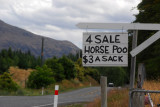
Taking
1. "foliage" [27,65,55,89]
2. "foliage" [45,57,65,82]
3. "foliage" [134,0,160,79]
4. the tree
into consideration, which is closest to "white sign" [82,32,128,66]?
"foliage" [134,0,160,79]

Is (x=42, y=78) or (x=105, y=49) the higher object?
(x=105, y=49)

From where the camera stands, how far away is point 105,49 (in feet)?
22.0

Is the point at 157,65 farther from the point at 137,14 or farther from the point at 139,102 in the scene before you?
the point at 139,102

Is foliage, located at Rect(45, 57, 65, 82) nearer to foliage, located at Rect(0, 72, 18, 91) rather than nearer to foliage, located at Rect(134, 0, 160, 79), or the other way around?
foliage, located at Rect(0, 72, 18, 91)

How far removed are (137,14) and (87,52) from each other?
23.6 metres

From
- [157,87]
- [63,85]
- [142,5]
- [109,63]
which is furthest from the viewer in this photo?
[63,85]

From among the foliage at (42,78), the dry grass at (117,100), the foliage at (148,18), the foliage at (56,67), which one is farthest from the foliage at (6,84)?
the dry grass at (117,100)

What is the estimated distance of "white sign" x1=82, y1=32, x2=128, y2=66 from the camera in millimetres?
6699

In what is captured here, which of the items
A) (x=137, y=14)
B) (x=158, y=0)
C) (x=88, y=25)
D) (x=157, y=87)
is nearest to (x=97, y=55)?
(x=88, y=25)

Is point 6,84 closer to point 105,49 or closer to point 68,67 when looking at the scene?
point 68,67

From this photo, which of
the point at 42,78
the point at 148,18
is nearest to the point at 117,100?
the point at 148,18

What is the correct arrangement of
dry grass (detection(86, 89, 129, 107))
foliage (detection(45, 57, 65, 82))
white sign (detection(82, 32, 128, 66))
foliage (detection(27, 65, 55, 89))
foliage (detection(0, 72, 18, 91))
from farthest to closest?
foliage (detection(45, 57, 65, 82))
foliage (detection(27, 65, 55, 89))
foliage (detection(0, 72, 18, 91))
dry grass (detection(86, 89, 129, 107))
white sign (detection(82, 32, 128, 66))

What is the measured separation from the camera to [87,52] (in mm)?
6734

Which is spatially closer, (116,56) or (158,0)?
(116,56)
